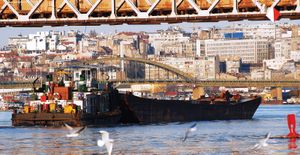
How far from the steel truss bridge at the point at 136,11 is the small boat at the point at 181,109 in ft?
144

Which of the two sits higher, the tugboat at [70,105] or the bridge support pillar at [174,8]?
the bridge support pillar at [174,8]

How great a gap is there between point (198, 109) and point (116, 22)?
184 ft

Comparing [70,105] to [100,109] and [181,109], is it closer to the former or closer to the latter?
[100,109]

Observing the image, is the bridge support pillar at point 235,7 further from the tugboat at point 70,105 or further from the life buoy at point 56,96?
the life buoy at point 56,96

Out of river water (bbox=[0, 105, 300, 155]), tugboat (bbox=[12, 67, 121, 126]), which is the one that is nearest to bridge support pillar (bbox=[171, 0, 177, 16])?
river water (bbox=[0, 105, 300, 155])

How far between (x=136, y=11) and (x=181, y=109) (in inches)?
2135

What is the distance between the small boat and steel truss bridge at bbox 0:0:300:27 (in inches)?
1722

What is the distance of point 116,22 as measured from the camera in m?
51.6

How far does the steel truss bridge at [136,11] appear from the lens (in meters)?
50.2

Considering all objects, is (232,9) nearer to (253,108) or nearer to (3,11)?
(3,11)

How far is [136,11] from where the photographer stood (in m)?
50.6

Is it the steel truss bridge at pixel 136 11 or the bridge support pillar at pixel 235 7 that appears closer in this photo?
the bridge support pillar at pixel 235 7

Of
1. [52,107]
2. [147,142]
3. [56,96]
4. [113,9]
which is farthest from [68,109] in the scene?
[113,9]

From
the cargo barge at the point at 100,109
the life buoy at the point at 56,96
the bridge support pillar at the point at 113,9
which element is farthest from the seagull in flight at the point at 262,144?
the life buoy at the point at 56,96
